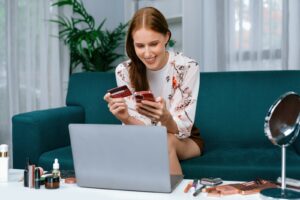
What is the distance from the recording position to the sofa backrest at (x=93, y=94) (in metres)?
2.59

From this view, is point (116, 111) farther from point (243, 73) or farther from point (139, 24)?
point (243, 73)

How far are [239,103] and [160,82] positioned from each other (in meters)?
0.58

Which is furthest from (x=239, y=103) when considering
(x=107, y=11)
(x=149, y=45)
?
(x=107, y=11)

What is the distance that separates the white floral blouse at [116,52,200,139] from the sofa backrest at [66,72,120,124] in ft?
1.89

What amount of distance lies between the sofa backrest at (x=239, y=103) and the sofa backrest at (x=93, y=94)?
539 millimetres

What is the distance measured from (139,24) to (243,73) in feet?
2.79

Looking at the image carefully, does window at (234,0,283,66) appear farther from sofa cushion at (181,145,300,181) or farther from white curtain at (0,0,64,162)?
white curtain at (0,0,64,162)

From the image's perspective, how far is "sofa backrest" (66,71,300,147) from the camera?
233 cm

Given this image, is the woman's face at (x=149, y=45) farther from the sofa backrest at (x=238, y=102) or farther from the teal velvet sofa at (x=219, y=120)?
the sofa backrest at (x=238, y=102)

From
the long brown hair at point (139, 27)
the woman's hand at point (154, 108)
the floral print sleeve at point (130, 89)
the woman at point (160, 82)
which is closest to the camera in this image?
the woman's hand at point (154, 108)

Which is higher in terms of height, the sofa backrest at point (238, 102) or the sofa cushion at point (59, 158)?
the sofa backrest at point (238, 102)

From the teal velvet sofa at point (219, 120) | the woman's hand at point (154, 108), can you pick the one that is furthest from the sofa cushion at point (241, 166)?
the woman's hand at point (154, 108)

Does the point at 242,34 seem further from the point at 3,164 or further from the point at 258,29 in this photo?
the point at 3,164

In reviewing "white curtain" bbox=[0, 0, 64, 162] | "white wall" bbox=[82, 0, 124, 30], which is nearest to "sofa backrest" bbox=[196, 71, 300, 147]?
"white curtain" bbox=[0, 0, 64, 162]
